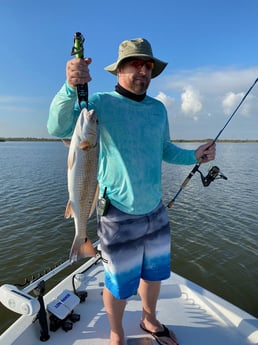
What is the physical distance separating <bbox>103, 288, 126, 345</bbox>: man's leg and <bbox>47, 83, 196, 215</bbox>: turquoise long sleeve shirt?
2.66 feet

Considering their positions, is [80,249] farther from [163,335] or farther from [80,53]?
[80,53]

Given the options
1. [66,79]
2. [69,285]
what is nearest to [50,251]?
[69,285]

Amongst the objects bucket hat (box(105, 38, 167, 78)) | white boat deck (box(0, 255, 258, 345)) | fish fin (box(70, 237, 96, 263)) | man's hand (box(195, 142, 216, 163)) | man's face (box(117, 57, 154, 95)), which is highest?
bucket hat (box(105, 38, 167, 78))

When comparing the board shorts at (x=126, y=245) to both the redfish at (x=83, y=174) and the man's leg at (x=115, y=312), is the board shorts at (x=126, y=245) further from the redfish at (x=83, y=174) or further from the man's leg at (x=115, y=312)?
the redfish at (x=83, y=174)

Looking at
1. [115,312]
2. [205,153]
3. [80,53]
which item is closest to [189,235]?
[205,153]

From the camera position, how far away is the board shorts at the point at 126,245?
7.84 feet

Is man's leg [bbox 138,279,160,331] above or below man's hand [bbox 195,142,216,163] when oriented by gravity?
below

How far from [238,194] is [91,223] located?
746 cm

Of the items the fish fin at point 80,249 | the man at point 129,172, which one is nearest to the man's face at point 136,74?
the man at point 129,172

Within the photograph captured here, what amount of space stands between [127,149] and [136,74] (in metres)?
0.66

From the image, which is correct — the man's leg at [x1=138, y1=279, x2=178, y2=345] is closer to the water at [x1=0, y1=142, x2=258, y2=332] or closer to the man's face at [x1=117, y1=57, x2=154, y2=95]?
the man's face at [x1=117, y1=57, x2=154, y2=95]

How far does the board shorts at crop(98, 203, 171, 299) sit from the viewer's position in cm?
239

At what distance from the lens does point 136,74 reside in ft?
7.77

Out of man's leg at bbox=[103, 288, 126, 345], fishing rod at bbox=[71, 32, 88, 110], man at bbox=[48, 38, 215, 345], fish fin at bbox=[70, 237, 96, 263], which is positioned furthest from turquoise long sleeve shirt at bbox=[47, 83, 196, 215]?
man's leg at bbox=[103, 288, 126, 345]
